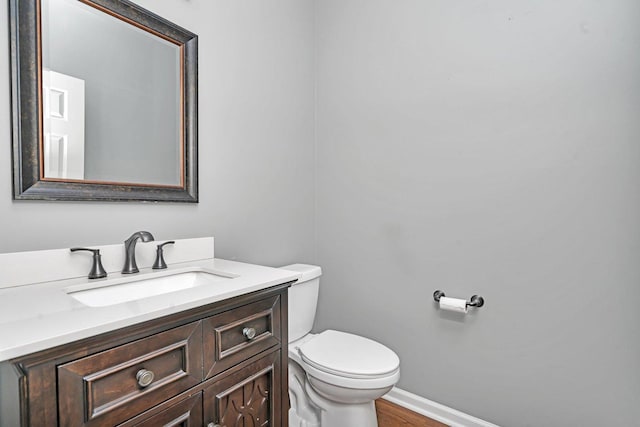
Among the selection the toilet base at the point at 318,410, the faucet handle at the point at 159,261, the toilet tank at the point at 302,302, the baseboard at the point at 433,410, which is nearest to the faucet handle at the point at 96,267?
the faucet handle at the point at 159,261

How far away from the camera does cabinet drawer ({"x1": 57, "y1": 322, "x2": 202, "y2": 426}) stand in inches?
24.9

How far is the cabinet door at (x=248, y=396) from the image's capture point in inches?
35.0

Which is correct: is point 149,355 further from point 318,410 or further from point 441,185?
point 441,185

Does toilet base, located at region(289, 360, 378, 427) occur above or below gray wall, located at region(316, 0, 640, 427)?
below

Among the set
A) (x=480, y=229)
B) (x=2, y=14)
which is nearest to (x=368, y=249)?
(x=480, y=229)

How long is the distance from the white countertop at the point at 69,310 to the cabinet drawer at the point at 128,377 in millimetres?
65

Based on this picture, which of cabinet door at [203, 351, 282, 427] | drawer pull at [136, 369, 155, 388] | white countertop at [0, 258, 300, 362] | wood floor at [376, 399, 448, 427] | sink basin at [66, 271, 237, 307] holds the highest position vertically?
white countertop at [0, 258, 300, 362]

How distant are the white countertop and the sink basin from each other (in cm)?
2

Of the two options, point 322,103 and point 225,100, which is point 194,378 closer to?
point 225,100

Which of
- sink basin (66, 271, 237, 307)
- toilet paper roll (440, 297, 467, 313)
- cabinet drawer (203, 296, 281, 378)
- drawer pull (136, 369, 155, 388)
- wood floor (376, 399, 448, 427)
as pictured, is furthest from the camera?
wood floor (376, 399, 448, 427)

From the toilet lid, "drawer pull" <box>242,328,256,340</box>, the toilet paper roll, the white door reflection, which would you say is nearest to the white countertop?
"drawer pull" <box>242,328,256,340</box>

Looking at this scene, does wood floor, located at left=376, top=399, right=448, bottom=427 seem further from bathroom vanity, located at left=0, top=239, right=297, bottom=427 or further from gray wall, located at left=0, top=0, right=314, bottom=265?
gray wall, located at left=0, top=0, right=314, bottom=265

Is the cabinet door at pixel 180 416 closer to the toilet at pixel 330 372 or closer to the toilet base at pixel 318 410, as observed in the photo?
the toilet at pixel 330 372

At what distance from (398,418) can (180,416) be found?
1307mm
